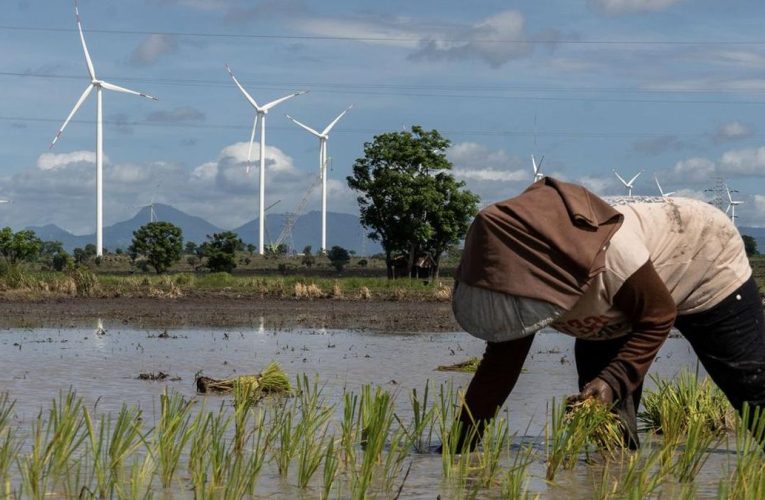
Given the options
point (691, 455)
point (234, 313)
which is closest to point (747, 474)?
point (691, 455)

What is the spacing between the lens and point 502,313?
5.39 metres

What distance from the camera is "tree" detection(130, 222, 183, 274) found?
223 feet

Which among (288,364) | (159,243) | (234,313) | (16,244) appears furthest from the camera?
(159,243)

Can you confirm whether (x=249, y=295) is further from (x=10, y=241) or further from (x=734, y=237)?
(x=734, y=237)

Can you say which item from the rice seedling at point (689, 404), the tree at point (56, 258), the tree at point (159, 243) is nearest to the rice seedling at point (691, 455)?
the rice seedling at point (689, 404)

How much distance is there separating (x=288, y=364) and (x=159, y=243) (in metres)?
54.6

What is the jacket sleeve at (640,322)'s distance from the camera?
5547mm

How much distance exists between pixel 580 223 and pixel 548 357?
37.6ft

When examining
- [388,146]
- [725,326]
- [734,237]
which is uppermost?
[388,146]

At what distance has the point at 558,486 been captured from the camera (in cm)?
601

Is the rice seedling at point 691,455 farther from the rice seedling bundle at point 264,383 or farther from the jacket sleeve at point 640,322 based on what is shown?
the rice seedling bundle at point 264,383

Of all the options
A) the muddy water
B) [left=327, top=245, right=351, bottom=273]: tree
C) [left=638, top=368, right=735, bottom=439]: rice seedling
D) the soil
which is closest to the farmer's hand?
the muddy water

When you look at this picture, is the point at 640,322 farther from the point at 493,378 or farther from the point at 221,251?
the point at 221,251

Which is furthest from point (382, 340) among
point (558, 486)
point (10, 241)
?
point (10, 241)
